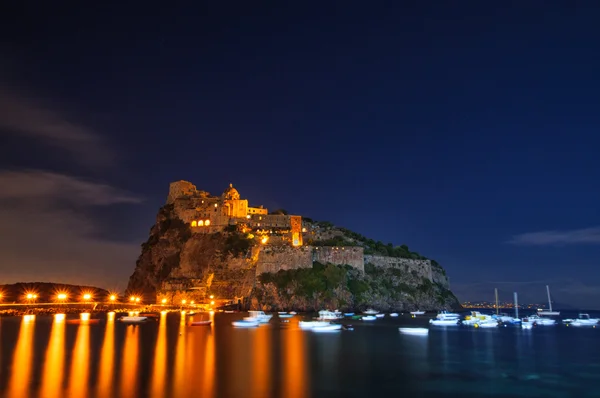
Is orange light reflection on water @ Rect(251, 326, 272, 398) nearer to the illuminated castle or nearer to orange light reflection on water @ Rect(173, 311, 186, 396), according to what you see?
orange light reflection on water @ Rect(173, 311, 186, 396)

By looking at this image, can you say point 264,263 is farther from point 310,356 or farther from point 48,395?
point 48,395

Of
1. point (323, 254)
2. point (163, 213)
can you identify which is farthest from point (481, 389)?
point (163, 213)

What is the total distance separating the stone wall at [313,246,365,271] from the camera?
68.0 metres

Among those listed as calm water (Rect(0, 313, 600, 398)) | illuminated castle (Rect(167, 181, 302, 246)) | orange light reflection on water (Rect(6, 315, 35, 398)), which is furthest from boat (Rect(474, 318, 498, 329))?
orange light reflection on water (Rect(6, 315, 35, 398))

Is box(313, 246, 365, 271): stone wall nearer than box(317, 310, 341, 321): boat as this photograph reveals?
No

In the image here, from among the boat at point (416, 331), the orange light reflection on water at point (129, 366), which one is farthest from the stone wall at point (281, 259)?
the orange light reflection on water at point (129, 366)

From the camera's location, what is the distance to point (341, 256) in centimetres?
6875

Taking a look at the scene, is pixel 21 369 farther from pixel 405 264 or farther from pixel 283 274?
pixel 405 264

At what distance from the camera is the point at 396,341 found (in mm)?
34094

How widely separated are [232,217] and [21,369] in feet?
188

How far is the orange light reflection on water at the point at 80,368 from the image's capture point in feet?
60.1

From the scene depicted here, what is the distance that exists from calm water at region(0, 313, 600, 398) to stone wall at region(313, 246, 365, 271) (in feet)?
94.4

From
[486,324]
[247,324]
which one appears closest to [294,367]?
[247,324]

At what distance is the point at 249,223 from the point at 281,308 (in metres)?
21.6
